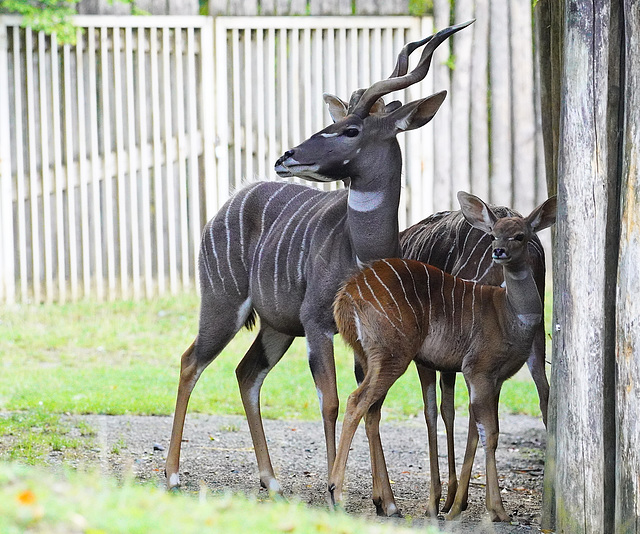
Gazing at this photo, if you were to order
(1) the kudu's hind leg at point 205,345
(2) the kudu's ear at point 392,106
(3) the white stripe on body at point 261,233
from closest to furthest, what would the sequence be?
1. (2) the kudu's ear at point 392,106
2. (3) the white stripe on body at point 261,233
3. (1) the kudu's hind leg at point 205,345

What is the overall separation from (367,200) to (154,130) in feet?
19.7

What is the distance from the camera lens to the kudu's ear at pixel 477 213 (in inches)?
207

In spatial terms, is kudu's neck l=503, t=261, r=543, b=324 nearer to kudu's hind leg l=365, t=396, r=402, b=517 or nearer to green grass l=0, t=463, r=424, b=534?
kudu's hind leg l=365, t=396, r=402, b=517

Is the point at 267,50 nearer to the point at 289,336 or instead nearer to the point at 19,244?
the point at 19,244

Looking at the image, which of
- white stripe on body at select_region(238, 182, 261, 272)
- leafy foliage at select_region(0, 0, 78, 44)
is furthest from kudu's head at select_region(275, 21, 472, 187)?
leafy foliage at select_region(0, 0, 78, 44)

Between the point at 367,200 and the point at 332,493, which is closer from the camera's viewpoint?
the point at 332,493

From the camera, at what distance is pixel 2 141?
422 inches

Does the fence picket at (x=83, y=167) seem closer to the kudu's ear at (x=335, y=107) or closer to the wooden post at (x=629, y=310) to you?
the kudu's ear at (x=335, y=107)

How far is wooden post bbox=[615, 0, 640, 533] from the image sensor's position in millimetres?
4117

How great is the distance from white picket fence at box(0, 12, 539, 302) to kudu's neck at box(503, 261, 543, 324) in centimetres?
587

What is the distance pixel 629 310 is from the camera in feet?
13.6

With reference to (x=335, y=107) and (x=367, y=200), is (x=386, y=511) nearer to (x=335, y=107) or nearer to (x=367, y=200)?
(x=367, y=200)

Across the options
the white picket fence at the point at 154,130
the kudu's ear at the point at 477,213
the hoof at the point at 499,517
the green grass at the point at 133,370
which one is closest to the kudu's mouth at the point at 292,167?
the kudu's ear at the point at 477,213

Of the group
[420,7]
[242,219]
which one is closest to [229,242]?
[242,219]
